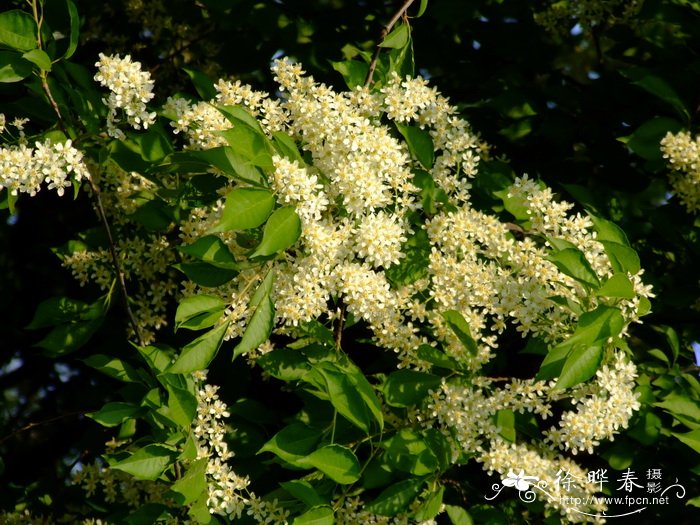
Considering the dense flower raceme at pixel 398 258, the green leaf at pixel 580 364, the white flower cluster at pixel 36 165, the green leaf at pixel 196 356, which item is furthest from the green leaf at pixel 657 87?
the white flower cluster at pixel 36 165

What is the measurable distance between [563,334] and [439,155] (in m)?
0.65

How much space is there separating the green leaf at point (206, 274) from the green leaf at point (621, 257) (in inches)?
33.3

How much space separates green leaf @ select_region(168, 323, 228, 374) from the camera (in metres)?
1.64

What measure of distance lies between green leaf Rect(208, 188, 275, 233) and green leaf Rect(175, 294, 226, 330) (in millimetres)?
223

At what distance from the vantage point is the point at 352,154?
1.80 metres

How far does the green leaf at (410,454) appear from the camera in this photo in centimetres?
182

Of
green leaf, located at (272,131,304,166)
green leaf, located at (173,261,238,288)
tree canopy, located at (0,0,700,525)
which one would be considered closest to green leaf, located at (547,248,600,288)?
tree canopy, located at (0,0,700,525)

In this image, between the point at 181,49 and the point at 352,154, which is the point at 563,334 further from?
the point at 181,49

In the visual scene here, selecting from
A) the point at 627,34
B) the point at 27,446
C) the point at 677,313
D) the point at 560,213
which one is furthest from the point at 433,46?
the point at 27,446

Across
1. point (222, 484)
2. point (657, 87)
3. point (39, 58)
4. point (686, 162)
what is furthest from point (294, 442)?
point (657, 87)

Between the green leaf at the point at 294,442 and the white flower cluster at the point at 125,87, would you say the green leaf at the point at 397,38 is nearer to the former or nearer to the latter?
the white flower cluster at the point at 125,87

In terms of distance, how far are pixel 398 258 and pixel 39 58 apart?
3.10 feet

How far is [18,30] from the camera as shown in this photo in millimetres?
1739

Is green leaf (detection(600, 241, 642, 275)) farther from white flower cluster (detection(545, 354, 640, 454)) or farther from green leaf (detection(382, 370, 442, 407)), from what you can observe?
green leaf (detection(382, 370, 442, 407))
